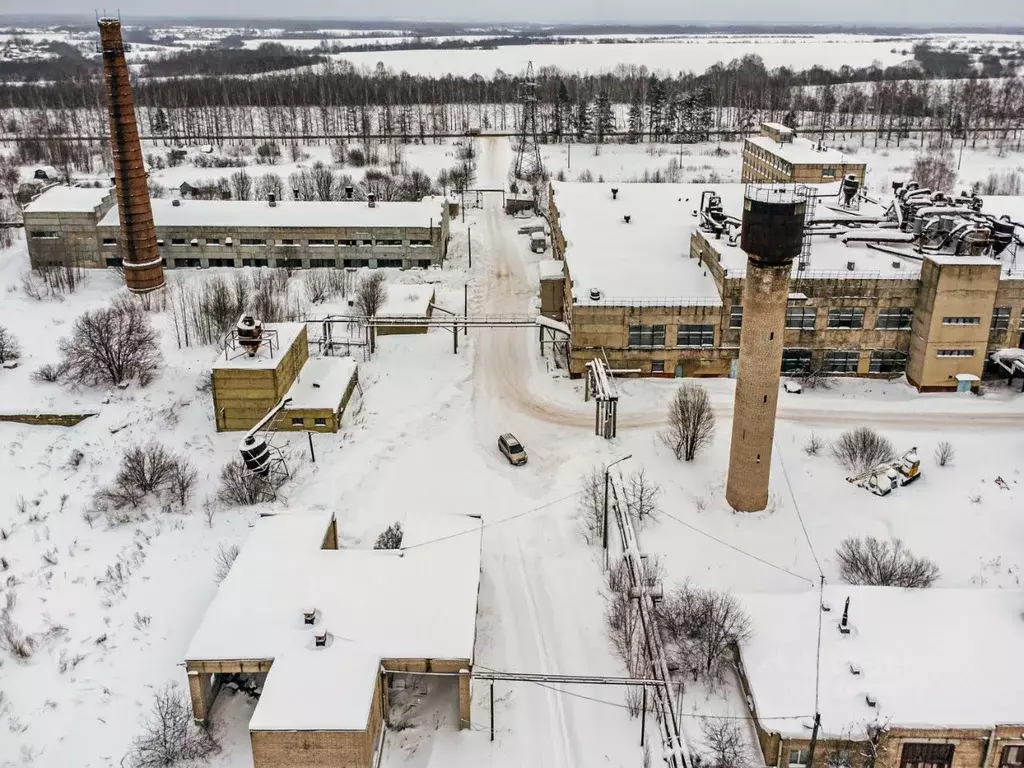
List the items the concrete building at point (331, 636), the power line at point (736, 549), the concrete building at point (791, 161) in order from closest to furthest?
the concrete building at point (331, 636)
the power line at point (736, 549)
the concrete building at point (791, 161)

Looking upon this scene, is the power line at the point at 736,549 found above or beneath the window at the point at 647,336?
beneath

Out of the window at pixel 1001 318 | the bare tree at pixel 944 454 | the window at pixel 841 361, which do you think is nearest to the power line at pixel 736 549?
the bare tree at pixel 944 454

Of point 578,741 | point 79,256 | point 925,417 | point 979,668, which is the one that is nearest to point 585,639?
point 578,741

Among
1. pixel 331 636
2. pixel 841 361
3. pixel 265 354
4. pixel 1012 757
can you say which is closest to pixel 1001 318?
pixel 841 361

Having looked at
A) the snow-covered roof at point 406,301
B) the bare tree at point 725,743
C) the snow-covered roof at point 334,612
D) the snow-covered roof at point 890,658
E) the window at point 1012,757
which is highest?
the snow-covered roof at point 406,301

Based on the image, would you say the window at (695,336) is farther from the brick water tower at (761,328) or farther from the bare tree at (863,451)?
the brick water tower at (761,328)

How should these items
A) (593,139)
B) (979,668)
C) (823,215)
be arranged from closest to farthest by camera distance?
(979,668) < (823,215) < (593,139)

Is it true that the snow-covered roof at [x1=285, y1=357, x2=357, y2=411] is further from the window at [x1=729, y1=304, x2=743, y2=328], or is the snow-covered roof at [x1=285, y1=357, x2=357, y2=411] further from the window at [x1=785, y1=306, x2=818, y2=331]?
the window at [x1=785, y1=306, x2=818, y2=331]

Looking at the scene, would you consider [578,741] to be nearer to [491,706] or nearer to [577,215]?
[491,706]
